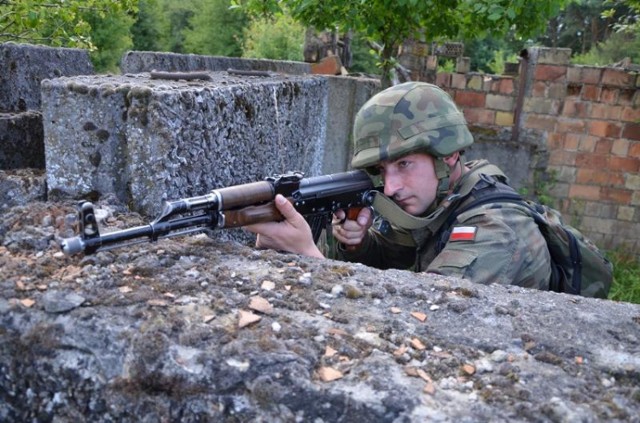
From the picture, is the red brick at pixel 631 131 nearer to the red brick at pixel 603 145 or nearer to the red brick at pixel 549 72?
the red brick at pixel 603 145

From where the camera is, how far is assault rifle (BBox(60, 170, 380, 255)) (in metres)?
1.44

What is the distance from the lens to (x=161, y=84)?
2.03 meters

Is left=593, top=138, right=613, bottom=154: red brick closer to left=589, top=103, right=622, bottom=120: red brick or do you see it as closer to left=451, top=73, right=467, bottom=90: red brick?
left=589, top=103, right=622, bottom=120: red brick

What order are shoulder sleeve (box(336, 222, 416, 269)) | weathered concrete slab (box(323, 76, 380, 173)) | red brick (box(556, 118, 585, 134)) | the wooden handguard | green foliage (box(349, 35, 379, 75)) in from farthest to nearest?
green foliage (box(349, 35, 379, 75)), red brick (box(556, 118, 585, 134)), weathered concrete slab (box(323, 76, 380, 173)), shoulder sleeve (box(336, 222, 416, 269)), the wooden handguard

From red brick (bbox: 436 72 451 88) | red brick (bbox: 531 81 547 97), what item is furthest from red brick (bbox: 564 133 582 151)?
red brick (bbox: 436 72 451 88)

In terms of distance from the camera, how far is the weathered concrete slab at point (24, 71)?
8.45 ft

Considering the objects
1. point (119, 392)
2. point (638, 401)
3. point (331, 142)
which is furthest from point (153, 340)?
point (331, 142)

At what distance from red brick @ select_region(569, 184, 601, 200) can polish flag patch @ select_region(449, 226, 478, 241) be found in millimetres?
4157

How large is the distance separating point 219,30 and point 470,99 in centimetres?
2789

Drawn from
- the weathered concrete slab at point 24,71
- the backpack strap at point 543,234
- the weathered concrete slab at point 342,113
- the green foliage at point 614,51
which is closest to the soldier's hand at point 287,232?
the backpack strap at point 543,234

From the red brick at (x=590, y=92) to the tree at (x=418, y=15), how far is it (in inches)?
69.4

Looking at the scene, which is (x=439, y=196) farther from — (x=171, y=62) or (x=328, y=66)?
(x=328, y=66)

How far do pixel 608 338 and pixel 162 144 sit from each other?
52.3 inches

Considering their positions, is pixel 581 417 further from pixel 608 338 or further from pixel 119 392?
pixel 119 392
